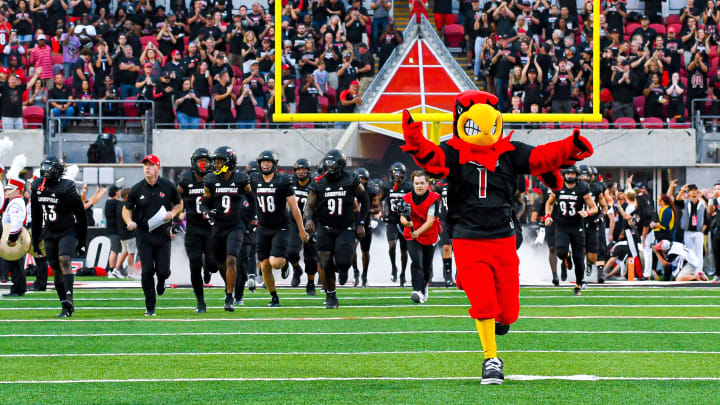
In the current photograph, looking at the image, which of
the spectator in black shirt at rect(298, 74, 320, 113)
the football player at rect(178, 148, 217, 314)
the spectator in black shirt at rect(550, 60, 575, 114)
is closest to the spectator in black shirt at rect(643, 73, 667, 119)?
the spectator in black shirt at rect(550, 60, 575, 114)

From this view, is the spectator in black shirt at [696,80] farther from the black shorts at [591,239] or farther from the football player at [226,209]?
the football player at [226,209]

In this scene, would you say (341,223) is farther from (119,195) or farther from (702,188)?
(702,188)

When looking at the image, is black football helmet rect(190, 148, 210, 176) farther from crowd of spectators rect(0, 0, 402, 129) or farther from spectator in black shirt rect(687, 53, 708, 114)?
spectator in black shirt rect(687, 53, 708, 114)

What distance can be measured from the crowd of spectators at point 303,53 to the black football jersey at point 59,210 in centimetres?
531

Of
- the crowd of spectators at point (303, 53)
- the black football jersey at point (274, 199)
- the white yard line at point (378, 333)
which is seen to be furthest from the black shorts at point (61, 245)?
the crowd of spectators at point (303, 53)

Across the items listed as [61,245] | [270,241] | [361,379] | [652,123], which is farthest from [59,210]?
[652,123]

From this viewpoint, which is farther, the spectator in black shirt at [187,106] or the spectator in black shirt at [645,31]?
the spectator in black shirt at [187,106]

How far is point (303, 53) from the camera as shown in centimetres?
1988

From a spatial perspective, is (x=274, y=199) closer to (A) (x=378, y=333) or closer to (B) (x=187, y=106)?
(A) (x=378, y=333)

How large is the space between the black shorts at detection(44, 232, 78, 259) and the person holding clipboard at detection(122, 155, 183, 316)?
557 mm

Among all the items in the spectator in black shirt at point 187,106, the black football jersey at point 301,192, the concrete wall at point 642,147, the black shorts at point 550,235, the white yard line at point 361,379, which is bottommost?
the white yard line at point 361,379

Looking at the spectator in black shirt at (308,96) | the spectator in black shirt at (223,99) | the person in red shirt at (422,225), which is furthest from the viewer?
the spectator in black shirt at (223,99)

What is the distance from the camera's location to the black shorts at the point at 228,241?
12.9 metres

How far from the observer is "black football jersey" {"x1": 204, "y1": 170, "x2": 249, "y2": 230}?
12914 mm
